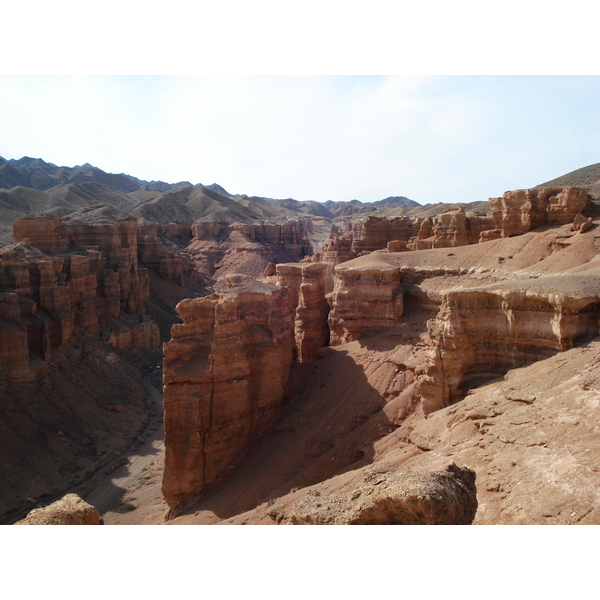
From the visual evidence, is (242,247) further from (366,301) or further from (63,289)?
(366,301)

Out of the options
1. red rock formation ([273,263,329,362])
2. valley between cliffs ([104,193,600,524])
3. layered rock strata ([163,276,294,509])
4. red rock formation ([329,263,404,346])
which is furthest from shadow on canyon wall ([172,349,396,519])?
red rock formation ([273,263,329,362])

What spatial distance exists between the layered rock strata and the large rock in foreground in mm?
11308

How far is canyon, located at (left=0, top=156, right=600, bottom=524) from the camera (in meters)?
11.4

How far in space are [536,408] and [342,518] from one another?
281 inches

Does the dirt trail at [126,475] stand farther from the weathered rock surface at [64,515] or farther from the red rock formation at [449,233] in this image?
the red rock formation at [449,233]

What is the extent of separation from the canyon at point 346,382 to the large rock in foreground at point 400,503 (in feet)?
0.11

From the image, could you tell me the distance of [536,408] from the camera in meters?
13.2

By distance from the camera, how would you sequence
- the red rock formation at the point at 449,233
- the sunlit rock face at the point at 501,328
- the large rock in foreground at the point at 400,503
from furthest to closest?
1. the red rock formation at the point at 449,233
2. the sunlit rock face at the point at 501,328
3. the large rock in foreground at the point at 400,503

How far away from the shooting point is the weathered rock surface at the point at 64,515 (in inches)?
377

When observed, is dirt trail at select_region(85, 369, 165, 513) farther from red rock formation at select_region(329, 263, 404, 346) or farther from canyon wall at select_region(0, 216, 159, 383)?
red rock formation at select_region(329, 263, 404, 346)

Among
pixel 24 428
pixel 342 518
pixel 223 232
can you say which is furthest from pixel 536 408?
pixel 223 232

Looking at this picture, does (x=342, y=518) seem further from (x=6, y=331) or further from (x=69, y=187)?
(x=69, y=187)

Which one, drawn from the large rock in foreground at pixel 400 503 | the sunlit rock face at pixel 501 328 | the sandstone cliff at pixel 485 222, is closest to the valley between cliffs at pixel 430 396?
the sunlit rock face at pixel 501 328

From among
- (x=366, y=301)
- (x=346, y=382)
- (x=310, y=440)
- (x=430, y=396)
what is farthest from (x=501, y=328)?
(x=366, y=301)
